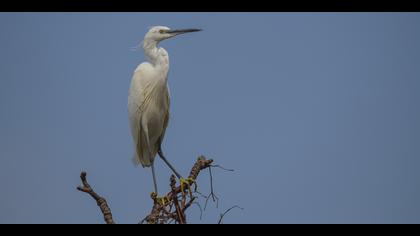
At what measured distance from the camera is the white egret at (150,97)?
252 inches

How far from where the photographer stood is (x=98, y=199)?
158 inches

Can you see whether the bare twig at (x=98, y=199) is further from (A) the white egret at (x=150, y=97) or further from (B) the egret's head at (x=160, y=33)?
(B) the egret's head at (x=160, y=33)

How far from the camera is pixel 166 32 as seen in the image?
649 cm

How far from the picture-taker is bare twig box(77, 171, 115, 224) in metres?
3.94

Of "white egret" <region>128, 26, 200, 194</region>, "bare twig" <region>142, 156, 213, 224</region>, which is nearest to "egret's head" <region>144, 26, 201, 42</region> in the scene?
"white egret" <region>128, 26, 200, 194</region>

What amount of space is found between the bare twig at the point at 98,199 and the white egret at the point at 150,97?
2308 mm

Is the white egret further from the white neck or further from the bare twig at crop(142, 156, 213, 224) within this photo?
the bare twig at crop(142, 156, 213, 224)
